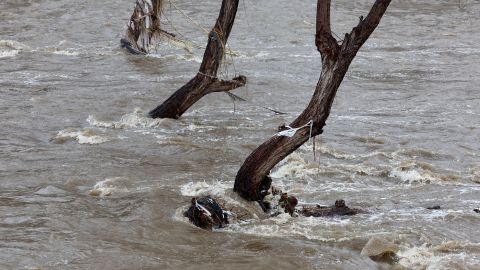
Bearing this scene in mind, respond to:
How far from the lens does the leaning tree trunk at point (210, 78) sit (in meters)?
9.71

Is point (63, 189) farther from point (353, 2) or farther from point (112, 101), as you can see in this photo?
point (353, 2)

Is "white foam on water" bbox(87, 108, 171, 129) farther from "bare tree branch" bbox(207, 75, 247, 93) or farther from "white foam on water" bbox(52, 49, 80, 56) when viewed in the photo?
"white foam on water" bbox(52, 49, 80, 56)

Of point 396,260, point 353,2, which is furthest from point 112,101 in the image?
point 353,2

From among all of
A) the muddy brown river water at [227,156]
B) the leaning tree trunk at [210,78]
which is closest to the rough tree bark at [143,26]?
the muddy brown river water at [227,156]

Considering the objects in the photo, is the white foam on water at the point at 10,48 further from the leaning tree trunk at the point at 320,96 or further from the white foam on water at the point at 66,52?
the leaning tree trunk at the point at 320,96

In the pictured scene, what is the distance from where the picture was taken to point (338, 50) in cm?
650

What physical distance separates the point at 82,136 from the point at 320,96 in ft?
13.9

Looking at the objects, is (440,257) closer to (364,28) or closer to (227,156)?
(364,28)

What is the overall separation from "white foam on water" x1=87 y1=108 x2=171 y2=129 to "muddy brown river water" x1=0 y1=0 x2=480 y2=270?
31mm

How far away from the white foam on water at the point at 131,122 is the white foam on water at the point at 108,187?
2.65 m

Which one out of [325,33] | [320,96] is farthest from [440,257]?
[325,33]

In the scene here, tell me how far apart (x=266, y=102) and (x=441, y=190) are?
4.86 meters

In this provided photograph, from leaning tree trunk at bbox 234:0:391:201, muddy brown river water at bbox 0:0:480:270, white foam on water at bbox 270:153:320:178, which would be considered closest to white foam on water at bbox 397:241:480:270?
muddy brown river water at bbox 0:0:480:270

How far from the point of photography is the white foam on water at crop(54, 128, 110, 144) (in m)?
9.58
